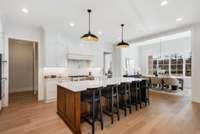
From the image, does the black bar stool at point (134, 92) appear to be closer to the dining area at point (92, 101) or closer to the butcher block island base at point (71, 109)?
the dining area at point (92, 101)

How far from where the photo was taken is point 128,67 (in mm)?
9797

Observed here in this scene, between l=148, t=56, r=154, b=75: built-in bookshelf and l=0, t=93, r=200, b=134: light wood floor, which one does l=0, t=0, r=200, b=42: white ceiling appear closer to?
l=0, t=93, r=200, b=134: light wood floor

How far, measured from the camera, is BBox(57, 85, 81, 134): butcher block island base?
255 cm

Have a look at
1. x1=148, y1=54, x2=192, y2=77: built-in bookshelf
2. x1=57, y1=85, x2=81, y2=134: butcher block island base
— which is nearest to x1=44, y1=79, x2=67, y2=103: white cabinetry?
x1=57, y1=85, x2=81, y2=134: butcher block island base

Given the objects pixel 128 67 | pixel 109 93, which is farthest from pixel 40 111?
pixel 128 67

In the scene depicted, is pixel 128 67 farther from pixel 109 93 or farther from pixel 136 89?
pixel 109 93

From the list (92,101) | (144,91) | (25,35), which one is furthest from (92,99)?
(25,35)

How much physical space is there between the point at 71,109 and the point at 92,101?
55 centimetres

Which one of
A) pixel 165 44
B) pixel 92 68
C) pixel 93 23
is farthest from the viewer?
pixel 165 44

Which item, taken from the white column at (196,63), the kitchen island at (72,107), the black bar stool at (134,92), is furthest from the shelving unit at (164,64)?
the kitchen island at (72,107)

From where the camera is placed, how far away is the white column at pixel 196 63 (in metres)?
4.68

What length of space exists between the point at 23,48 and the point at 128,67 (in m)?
7.49

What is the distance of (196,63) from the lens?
4.75 meters

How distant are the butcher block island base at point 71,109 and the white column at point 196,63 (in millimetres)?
4744
